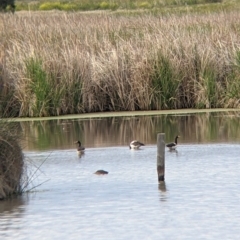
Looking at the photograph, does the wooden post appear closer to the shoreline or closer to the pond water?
the pond water

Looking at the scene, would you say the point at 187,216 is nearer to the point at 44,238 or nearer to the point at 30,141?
the point at 44,238

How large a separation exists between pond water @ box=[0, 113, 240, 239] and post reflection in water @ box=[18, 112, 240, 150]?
19 millimetres

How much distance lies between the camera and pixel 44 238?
9711 mm

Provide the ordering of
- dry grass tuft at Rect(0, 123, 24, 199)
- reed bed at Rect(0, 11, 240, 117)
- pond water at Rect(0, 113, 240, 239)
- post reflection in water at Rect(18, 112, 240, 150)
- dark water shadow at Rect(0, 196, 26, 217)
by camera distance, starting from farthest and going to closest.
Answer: reed bed at Rect(0, 11, 240, 117) < post reflection in water at Rect(18, 112, 240, 150) < dry grass tuft at Rect(0, 123, 24, 199) < dark water shadow at Rect(0, 196, 26, 217) < pond water at Rect(0, 113, 240, 239)

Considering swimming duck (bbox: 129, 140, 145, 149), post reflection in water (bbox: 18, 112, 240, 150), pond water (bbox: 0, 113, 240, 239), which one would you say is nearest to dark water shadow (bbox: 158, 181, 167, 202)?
pond water (bbox: 0, 113, 240, 239)

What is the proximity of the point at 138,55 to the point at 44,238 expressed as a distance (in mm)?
10349

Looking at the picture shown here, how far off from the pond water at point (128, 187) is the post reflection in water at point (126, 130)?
0.02m

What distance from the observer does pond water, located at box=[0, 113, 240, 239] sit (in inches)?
395

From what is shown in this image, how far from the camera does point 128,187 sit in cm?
1214

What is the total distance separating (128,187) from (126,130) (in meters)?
5.73

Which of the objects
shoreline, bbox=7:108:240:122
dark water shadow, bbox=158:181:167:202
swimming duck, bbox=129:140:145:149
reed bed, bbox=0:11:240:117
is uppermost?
reed bed, bbox=0:11:240:117

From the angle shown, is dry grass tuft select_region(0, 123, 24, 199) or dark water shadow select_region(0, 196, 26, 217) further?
dry grass tuft select_region(0, 123, 24, 199)

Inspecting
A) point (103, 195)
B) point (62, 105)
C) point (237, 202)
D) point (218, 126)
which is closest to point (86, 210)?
point (103, 195)

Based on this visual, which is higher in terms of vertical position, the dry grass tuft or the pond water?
the dry grass tuft
